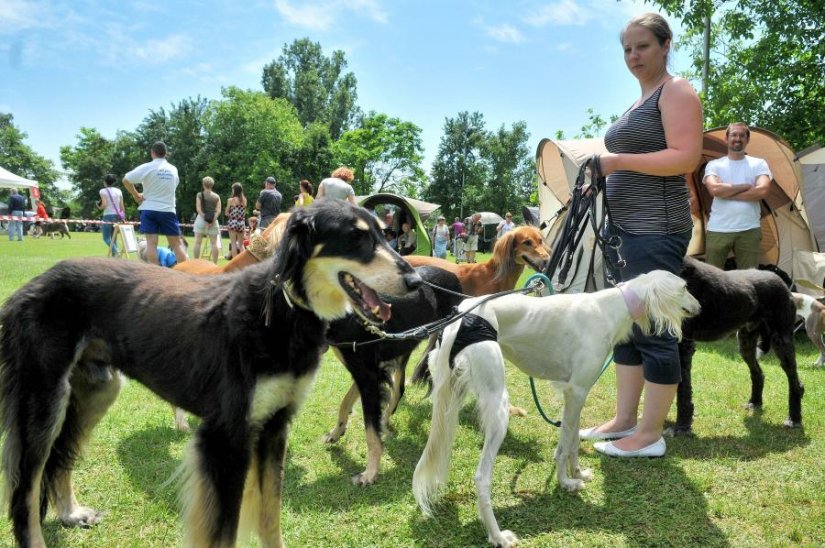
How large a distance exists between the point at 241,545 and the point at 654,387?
258 cm

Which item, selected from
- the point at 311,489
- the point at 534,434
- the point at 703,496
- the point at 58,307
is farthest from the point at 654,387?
the point at 58,307

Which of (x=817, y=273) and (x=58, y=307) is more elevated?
(x=58, y=307)

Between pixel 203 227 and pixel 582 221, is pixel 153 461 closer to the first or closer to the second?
pixel 582 221

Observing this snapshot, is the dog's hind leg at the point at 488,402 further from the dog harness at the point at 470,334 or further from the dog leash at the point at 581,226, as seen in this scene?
the dog leash at the point at 581,226

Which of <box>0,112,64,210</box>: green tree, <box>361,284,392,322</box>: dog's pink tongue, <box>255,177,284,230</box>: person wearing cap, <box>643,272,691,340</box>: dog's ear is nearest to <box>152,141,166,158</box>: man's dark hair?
<box>255,177,284,230</box>: person wearing cap

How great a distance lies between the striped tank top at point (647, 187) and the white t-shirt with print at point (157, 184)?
6.47 meters

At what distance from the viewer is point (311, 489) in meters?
3.10

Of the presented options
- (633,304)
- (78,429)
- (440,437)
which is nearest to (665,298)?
(633,304)

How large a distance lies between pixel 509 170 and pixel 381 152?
1725cm

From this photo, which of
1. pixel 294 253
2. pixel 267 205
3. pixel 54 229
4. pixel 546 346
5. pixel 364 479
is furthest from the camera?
pixel 54 229

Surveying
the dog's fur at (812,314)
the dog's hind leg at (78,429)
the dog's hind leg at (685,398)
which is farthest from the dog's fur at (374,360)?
the dog's fur at (812,314)

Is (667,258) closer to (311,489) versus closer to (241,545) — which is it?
(311,489)

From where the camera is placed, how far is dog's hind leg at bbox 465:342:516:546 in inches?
99.5

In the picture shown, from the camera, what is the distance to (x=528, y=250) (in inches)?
216
